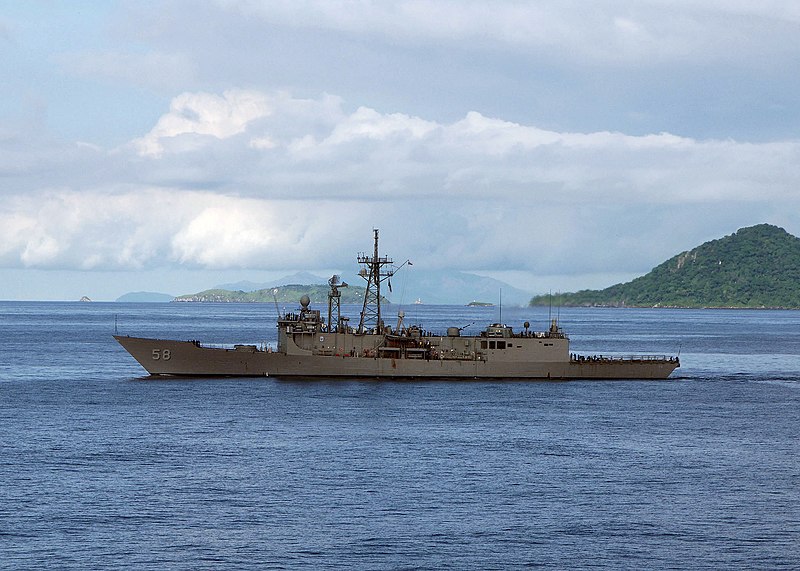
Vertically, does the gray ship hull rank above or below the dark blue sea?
above

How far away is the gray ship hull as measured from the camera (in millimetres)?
82938

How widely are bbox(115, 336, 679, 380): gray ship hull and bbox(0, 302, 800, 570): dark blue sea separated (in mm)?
1572

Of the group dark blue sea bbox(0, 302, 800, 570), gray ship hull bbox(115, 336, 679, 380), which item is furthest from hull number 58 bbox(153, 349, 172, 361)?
dark blue sea bbox(0, 302, 800, 570)

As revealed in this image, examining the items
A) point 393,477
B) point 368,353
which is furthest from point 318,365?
point 393,477

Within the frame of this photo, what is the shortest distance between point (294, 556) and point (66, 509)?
10.5 metres

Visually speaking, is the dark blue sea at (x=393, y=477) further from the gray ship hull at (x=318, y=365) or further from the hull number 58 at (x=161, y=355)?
the hull number 58 at (x=161, y=355)

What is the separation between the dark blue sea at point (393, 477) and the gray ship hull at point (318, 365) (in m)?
1.57

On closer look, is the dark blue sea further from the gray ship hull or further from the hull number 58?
the hull number 58

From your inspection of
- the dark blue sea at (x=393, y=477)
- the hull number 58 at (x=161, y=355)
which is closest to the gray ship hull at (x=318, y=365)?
the hull number 58 at (x=161, y=355)

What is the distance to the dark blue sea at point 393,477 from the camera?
35656 millimetres

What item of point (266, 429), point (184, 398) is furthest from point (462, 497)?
point (184, 398)

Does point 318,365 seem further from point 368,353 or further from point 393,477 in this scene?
point 393,477

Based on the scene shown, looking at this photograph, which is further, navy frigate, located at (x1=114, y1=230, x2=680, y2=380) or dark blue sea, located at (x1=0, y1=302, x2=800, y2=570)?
navy frigate, located at (x1=114, y1=230, x2=680, y2=380)

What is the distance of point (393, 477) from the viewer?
153 ft
